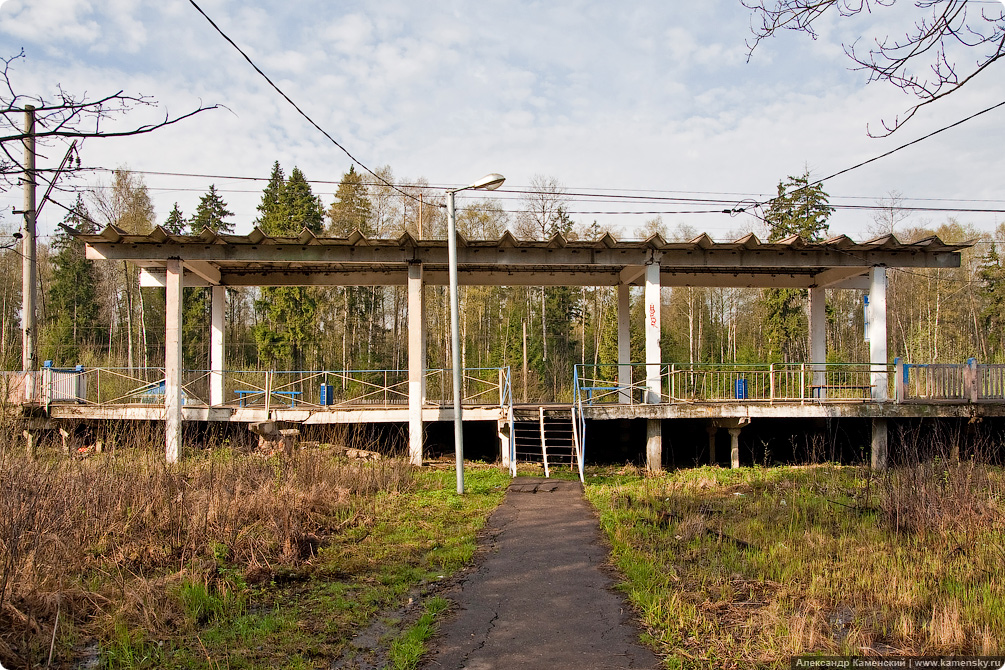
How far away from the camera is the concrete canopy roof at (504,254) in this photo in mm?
15148

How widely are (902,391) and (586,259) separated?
26.7 feet

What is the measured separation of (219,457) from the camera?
39.9 feet

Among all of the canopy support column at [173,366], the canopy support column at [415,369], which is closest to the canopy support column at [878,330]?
the canopy support column at [415,369]

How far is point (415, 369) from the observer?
1564cm

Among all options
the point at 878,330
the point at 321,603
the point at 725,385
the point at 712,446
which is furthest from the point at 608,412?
the point at 321,603

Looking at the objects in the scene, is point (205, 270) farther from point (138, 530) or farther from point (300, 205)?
point (300, 205)

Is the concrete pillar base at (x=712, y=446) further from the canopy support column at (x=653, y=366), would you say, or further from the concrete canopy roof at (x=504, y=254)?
the concrete canopy roof at (x=504, y=254)

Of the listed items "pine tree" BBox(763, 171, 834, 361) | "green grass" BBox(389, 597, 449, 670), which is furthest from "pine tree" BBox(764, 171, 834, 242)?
"green grass" BBox(389, 597, 449, 670)

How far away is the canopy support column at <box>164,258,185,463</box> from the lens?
15.1 m

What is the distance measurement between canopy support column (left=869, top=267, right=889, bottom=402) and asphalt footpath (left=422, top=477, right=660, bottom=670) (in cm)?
1035

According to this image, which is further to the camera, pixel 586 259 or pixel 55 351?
pixel 55 351

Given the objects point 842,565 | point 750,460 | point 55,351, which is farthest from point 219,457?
point 55,351

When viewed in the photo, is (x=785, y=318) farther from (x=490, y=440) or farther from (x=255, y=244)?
(x=255, y=244)

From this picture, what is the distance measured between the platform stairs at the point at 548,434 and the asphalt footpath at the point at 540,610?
19.0 feet
